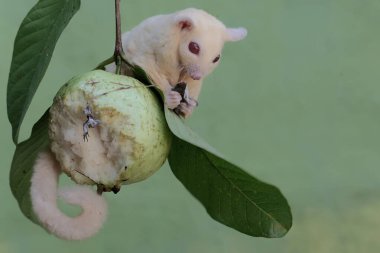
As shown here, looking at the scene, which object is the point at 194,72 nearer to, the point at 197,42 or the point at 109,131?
the point at 197,42

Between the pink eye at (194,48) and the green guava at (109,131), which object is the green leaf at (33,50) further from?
the pink eye at (194,48)

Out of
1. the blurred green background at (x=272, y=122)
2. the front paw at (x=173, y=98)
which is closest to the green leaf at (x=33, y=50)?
the front paw at (x=173, y=98)

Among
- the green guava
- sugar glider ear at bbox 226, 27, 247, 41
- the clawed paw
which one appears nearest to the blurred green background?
sugar glider ear at bbox 226, 27, 247, 41

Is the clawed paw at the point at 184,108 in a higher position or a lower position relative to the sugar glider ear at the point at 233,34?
lower

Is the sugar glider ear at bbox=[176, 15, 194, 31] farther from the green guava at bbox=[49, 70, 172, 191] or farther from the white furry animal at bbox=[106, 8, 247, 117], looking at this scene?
the green guava at bbox=[49, 70, 172, 191]

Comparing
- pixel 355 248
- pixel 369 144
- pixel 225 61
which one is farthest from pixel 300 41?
pixel 355 248

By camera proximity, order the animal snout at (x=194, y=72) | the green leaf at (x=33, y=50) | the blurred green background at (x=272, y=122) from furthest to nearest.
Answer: the blurred green background at (x=272, y=122) < the animal snout at (x=194, y=72) < the green leaf at (x=33, y=50)
